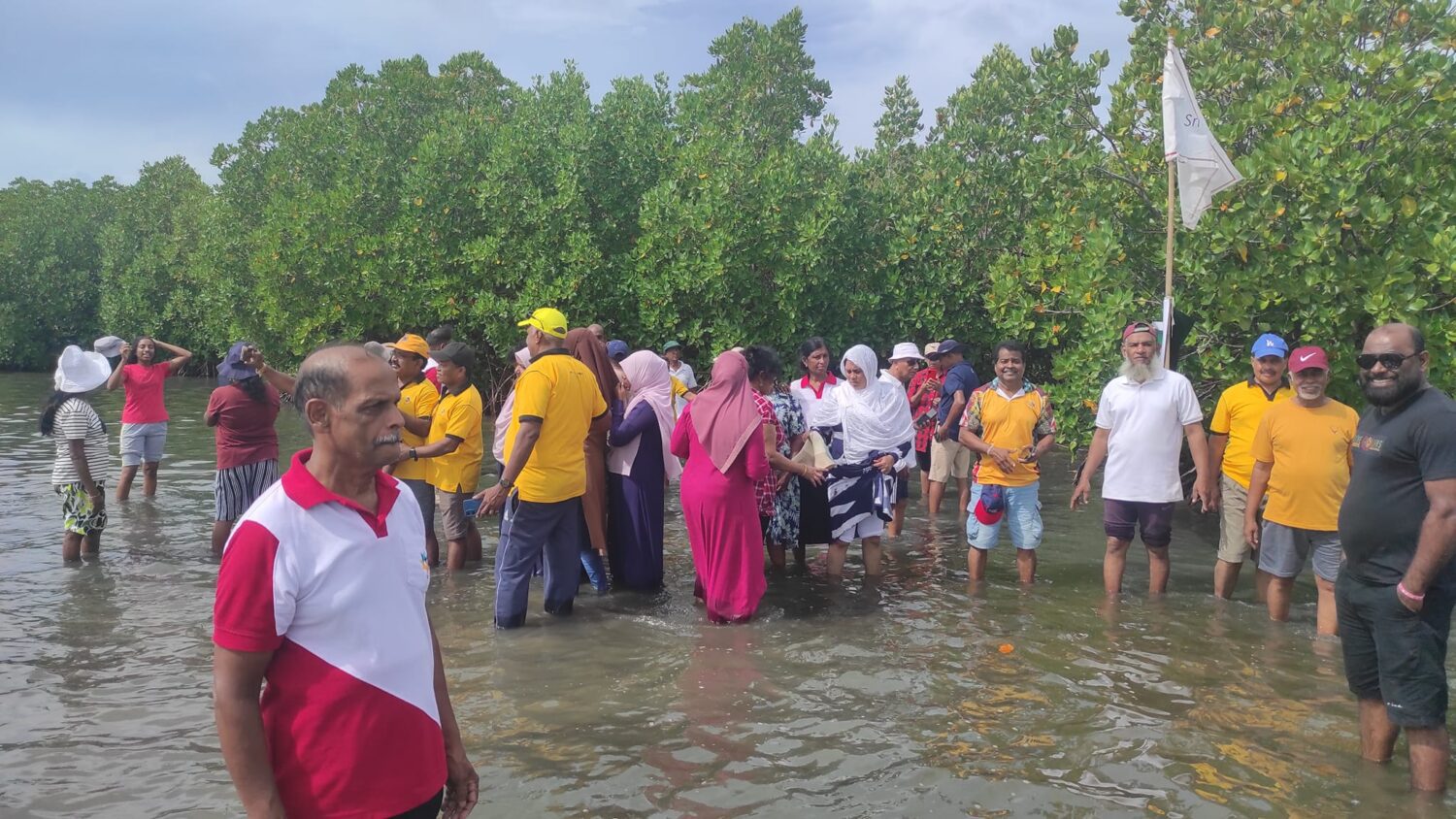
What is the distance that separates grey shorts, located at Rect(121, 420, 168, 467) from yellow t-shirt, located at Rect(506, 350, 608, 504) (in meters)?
6.76

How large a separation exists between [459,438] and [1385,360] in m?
Answer: 5.67

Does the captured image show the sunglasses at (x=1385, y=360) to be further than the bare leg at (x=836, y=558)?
No

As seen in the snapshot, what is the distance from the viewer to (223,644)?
2.20 metres

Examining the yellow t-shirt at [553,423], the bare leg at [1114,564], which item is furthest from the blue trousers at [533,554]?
the bare leg at [1114,564]

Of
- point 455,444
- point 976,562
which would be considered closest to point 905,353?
point 976,562

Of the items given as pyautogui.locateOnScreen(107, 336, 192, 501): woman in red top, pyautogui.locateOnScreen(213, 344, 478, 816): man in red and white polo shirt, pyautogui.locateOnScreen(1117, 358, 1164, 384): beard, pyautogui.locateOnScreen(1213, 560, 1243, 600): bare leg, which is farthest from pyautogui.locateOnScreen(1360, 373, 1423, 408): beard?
pyautogui.locateOnScreen(107, 336, 192, 501): woman in red top

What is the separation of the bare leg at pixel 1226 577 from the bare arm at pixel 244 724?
7062 millimetres

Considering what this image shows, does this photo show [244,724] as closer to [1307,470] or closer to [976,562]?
[1307,470]

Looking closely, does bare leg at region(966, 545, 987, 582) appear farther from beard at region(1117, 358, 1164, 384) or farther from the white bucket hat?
the white bucket hat

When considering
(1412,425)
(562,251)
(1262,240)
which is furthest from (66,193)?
(1412,425)

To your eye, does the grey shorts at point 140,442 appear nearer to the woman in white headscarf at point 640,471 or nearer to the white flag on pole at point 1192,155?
the woman in white headscarf at point 640,471

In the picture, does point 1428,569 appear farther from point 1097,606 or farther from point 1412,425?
point 1097,606

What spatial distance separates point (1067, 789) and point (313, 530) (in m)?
3.48

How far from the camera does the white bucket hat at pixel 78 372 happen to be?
802 cm
